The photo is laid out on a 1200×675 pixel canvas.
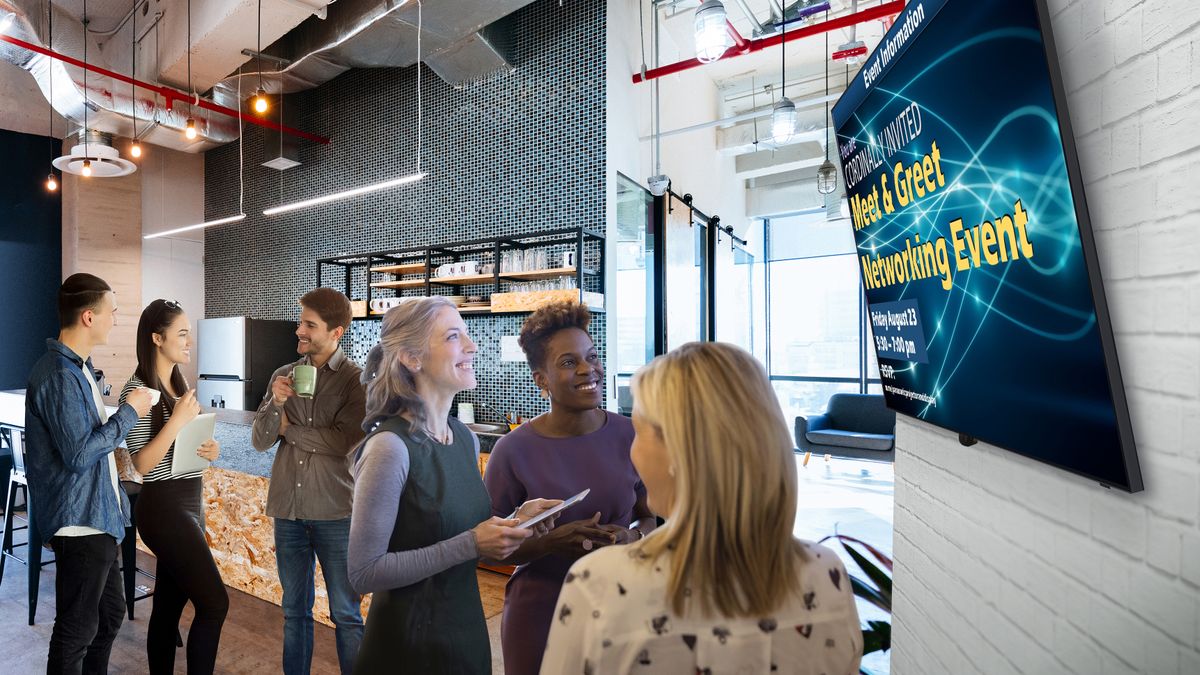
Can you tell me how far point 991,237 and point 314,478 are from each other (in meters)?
2.25

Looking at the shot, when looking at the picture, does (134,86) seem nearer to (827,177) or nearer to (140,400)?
(140,400)

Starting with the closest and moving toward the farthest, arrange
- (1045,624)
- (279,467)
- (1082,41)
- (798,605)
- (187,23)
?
(798,605) → (1082,41) → (1045,624) → (279,467) → (187,23)

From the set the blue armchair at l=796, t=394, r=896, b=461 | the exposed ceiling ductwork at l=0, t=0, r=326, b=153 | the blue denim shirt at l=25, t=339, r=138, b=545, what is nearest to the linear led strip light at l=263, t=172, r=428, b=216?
the exposed ceiling ductwork at l=0, t=0, r=326, b=153

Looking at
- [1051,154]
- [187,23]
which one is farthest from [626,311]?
[1051,154]

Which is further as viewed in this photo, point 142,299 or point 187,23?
→ point 142,299

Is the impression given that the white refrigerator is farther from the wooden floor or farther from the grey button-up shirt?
the grey button-up shirt

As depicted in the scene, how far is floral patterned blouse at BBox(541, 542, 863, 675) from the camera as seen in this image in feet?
2.68

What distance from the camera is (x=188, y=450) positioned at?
249 cm

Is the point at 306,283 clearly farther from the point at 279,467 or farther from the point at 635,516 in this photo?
the point at 635,516

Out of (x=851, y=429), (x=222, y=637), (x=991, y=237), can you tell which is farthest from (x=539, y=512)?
(x=851, y=429)

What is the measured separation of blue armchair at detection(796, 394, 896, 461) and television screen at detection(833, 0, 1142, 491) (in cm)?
602

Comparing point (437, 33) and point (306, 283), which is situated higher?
point (437, 33)

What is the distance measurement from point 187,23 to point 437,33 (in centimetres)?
215

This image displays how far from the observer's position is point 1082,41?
3.96 feet
